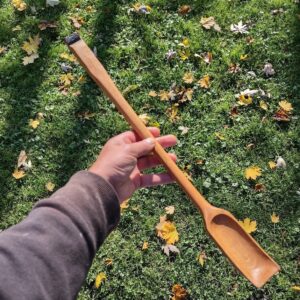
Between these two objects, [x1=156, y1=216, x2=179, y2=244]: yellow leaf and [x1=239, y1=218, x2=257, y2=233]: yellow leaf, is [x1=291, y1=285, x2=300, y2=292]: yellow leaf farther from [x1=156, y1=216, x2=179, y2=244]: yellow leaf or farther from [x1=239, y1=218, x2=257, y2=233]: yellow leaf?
[x1=156, y1=216, x2=179, y2=244]: yellow leaf

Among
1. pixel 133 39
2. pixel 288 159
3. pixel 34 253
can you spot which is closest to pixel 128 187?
pixel 34 253

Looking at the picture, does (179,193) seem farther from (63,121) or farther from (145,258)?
(63,121)

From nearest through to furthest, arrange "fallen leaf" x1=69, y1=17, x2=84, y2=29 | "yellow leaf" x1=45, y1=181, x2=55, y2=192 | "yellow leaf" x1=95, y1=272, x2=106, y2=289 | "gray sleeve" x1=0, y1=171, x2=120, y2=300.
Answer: "gray sleeve" x1=0, y1=171, x2=120, y2=300 < "yellow leaf" x1=95, y1=272, x2=106, y2=289 < "yellow leaf" x1=45, y1=181, x2=55, y2=192 < "fallen leaf" x1=69, y1=17, x2=84, y2=29

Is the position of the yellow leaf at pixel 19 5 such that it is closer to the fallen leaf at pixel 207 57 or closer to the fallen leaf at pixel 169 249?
the fallen leaf at pixel 207 57

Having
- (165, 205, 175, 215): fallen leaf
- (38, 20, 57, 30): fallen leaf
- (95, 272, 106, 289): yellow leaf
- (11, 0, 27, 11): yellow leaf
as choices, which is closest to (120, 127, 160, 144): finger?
(165, 205, 175, 215): fallen leaf

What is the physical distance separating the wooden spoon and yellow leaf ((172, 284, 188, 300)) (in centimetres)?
81

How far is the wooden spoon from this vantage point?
2.12 metres

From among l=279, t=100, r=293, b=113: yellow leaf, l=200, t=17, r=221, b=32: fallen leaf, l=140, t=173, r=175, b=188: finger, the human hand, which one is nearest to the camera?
the human hand

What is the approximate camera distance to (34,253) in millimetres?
1436

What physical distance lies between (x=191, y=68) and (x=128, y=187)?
1894 mm

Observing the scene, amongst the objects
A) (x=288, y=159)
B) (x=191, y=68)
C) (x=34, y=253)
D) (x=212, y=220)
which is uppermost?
(x=34, y=253)

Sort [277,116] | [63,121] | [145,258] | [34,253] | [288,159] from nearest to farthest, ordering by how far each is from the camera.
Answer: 1. [34,253]
2. [145,258]
3. [288,159]
4. [277,116]
5. [63,121]

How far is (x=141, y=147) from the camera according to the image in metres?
2.12

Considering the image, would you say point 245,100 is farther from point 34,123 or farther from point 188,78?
point 34,123
